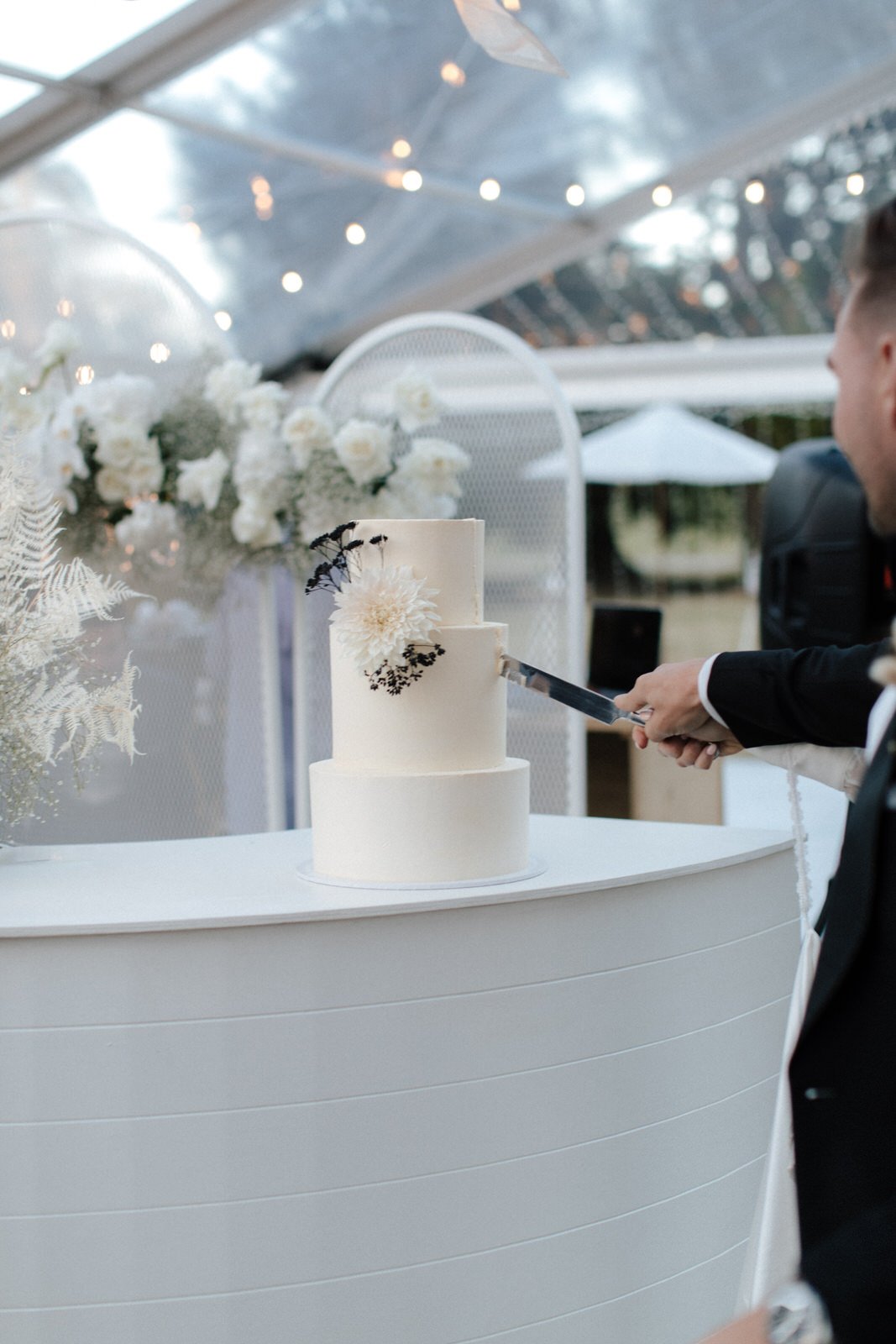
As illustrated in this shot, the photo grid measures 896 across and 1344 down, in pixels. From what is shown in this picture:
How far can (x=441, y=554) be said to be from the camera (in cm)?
202

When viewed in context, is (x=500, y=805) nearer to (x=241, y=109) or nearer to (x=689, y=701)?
(x=689, y=701)

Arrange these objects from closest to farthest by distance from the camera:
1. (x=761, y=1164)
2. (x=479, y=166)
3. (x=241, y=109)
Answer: (x=761, y=1164), (x=241, y=109), (x=479, y=166)

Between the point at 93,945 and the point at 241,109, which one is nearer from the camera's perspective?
the point at 93,945

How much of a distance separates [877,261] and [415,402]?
1823 mm

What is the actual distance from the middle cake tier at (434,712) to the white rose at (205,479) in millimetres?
1150

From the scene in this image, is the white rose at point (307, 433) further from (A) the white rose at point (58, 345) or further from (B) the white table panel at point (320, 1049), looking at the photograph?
(B) the white table panel at point (320, 1049)

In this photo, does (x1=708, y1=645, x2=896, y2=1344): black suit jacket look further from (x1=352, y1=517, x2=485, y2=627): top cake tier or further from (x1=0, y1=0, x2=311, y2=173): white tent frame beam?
(x1=0, y1=0, x2=311, y2=173): white tent frame beam

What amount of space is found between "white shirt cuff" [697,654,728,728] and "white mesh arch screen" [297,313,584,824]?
1350 mm

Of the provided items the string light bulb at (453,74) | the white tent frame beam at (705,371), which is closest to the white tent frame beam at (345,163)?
the string light bulb at (453,74)

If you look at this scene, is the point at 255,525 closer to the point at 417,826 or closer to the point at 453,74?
the point at 417,826

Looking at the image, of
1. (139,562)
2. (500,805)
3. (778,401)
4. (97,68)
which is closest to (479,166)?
(97,68)

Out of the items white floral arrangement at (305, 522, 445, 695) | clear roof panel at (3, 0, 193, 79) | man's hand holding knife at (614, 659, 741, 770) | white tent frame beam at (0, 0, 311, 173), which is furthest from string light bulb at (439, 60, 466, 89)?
man's hand holding knife at (614, 659, 741, 770)

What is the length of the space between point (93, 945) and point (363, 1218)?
495mm

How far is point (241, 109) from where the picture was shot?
17.9 feet
